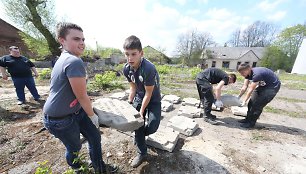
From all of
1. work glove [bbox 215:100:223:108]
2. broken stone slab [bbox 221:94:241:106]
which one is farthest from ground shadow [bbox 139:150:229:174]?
broken stone slab [bbox 221:94:241:106]

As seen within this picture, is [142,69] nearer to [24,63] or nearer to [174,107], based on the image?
[174,107]

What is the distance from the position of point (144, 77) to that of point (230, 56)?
4161 cm

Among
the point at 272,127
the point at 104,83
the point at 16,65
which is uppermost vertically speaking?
the point at 16,65

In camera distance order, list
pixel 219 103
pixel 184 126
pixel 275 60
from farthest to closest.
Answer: pixel 275 60, pixel 219 103, pixel 184 126

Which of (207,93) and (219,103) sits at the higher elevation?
(207,93)

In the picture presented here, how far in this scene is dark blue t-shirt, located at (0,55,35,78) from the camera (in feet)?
15.8

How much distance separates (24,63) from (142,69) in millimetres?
4689

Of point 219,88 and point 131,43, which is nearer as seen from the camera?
point 131,43

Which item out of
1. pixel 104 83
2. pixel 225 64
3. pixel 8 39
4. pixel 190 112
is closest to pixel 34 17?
pixel 8 39

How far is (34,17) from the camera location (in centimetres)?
1673

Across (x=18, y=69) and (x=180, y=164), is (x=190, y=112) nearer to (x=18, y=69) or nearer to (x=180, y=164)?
(x=180, y=164)

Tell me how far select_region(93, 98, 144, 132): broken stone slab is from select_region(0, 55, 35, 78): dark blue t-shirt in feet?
13.9

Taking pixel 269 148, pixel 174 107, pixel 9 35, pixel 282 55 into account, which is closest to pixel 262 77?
pixel 269 148

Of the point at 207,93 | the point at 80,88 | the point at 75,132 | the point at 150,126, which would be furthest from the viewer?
the point at 207,93
